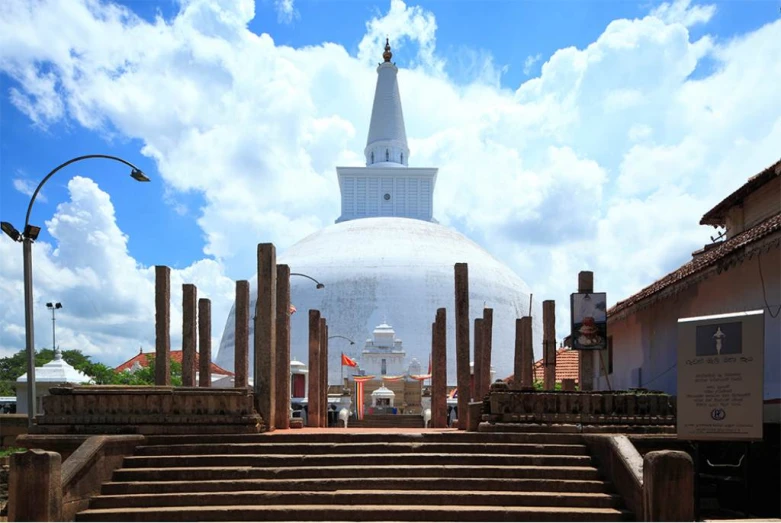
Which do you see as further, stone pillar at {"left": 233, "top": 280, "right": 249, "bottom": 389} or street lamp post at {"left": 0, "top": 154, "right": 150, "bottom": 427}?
stone pillar at {"left": 233, "top": 280, "right": 249, "bottom": 389}

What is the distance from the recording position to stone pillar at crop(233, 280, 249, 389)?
19.6m

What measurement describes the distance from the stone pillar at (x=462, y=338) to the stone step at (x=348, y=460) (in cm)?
590

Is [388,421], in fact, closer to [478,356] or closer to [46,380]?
[478,356]

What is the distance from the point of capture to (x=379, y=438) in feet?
41.3

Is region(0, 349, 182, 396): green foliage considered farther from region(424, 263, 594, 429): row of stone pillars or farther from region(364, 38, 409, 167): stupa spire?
region(364, 38, 409, 167): stupa spire

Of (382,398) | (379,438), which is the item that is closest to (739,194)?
(379,438)

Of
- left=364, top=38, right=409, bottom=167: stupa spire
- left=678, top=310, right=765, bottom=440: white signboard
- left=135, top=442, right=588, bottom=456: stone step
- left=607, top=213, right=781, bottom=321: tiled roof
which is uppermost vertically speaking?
left=364, top=38, right=409, bottom=167: stupa spire

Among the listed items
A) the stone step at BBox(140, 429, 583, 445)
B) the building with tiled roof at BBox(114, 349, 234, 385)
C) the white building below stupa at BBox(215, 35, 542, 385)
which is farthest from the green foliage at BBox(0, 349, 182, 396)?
the stone step at BBox(140, 429, 583, 445)

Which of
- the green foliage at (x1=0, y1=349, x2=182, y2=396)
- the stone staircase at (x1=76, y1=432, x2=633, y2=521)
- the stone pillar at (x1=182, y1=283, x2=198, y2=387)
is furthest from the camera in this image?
the green foliage at (x1=0, y1=349, x2=182, y2=396)

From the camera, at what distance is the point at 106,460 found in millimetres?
11539

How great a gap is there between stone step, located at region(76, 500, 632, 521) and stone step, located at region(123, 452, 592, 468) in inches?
47.0

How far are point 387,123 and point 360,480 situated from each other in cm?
4701

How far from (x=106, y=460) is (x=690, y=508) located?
7.73m

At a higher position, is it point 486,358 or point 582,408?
point 486,358
